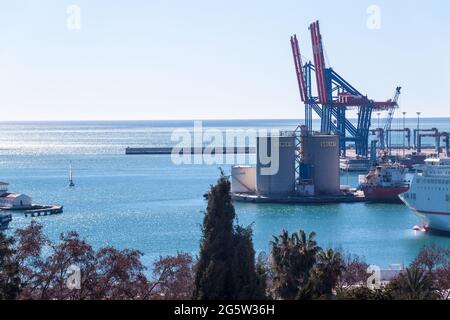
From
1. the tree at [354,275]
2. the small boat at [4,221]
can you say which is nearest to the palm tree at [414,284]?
the tree at [354,275]

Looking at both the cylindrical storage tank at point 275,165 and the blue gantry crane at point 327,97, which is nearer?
the cylindrical storage tank at point 275,165

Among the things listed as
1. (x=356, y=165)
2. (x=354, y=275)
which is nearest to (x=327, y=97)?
(x=356, y=165)

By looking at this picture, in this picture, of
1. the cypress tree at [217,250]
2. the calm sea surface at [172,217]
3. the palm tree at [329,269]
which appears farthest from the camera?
the calm sea surface at [172,217]

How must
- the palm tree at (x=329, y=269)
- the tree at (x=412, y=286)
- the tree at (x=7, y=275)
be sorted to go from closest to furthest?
the tree at (x=7, y=275), the tree at (x=412, y=286), the palm tree at (x=329, y=269)

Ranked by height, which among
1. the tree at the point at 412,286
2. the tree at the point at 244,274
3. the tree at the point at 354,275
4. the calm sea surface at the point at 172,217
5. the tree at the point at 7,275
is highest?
the tree at the point at 244,274

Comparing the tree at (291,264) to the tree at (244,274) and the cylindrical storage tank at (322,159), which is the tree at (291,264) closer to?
the tree at (244,274)

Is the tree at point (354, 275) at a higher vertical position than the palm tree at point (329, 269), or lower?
lower
